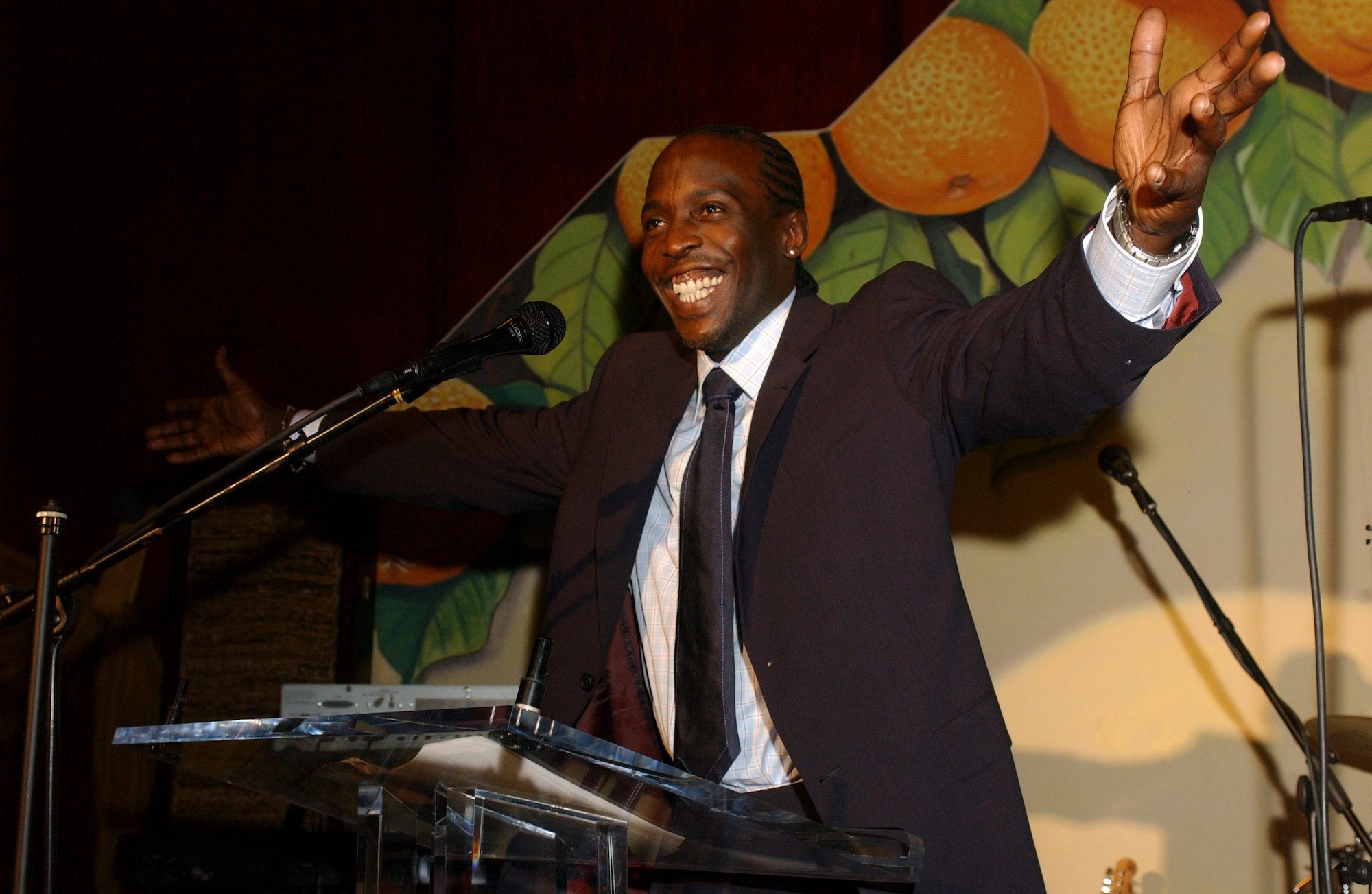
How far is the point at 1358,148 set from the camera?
268 centimetres

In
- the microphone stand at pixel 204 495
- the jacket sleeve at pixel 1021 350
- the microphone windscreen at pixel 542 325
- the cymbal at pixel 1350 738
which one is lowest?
the cymbal at pixel 1350 738

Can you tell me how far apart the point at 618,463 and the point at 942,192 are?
4.80 feet

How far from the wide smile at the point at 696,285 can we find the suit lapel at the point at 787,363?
146 millimetres

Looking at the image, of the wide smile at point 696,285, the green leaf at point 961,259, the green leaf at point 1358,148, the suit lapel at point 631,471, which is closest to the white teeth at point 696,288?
the wide smile at point 696,285

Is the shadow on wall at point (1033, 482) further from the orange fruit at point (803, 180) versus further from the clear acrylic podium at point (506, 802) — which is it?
the clear acrylic podium at point (506, 802)

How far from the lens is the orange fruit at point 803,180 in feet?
10.4

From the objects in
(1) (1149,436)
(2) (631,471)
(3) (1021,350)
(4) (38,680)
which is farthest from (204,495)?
(1) (1149,436)

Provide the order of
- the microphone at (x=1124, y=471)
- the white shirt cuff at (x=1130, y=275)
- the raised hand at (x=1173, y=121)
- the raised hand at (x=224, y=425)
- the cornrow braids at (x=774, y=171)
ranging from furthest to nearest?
the microphone at (x=1124, y=471)
the raised hand at (x=224, y=425)
the cornrow braids at (x=774, y=171)
the white shirt cuff at (x=1130, y=275)
the raised hand at (x=1173, y=121)

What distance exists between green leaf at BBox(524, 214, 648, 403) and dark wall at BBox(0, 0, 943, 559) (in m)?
0.13

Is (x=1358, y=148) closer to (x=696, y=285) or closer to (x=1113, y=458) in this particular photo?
(x=1113, y=458)

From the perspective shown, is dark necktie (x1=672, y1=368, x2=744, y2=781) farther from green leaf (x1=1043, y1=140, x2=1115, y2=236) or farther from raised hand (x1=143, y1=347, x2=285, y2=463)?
green leaf (x1=1043, y1=140, x2=1115, y2=236)

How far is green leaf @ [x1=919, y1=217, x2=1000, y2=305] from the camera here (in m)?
2.97

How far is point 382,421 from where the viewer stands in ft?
7.74

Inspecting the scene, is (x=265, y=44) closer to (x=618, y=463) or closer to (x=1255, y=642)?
(x=618, y=463)
